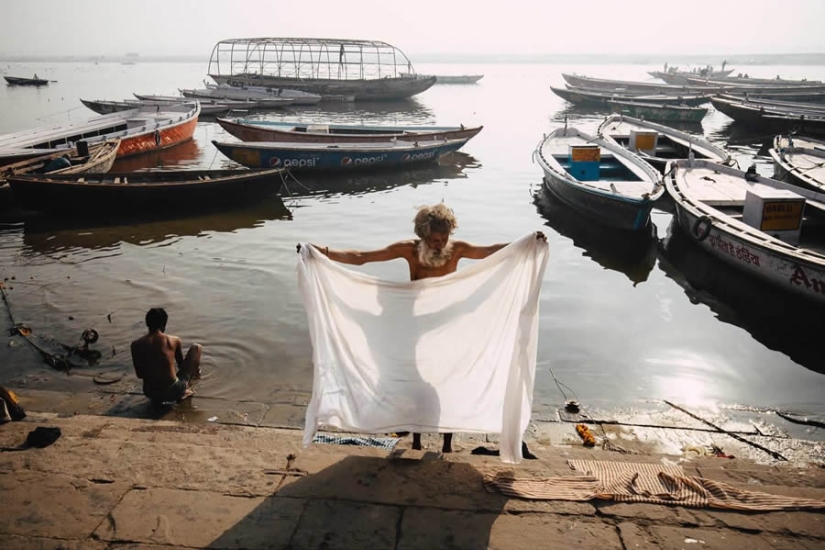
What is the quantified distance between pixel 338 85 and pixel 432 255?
4629cm

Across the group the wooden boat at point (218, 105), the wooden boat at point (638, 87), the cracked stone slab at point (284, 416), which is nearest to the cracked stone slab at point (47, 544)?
the cracked stone slab at point (284, 416)

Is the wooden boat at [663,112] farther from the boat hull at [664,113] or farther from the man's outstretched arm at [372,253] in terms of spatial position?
the man's outstretched arm at [372,253]

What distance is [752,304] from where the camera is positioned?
9.66 metres

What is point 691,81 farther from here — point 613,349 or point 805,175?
point 613,349

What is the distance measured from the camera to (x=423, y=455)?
413cm

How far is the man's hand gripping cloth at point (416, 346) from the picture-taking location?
12.6 ft

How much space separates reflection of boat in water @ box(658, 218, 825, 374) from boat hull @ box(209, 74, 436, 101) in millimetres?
39621

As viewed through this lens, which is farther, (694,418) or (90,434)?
(694,418)

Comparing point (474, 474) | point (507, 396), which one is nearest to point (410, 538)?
point (474, 474)

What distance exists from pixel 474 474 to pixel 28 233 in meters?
13.5

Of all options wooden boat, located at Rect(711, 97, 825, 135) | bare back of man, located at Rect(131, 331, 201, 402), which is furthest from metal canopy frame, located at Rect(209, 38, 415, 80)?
bare back of man, located at Rect(131, 331, 201, 402)

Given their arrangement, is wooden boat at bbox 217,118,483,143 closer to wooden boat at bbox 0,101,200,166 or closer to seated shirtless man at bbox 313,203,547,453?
wooden boat at bbox 0,101,200,166

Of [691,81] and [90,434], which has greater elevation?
[691,81]

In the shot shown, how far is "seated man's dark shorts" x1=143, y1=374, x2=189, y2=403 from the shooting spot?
6.06 m
